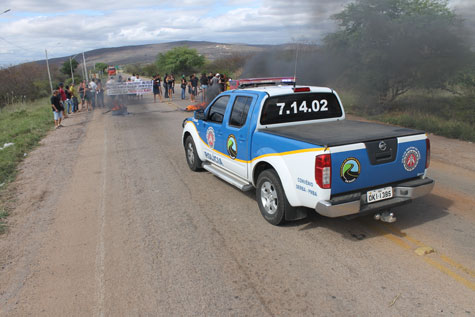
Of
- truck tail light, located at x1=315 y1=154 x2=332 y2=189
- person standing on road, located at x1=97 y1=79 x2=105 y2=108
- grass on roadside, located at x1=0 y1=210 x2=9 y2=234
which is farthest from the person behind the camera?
person standing on road, located at x1=97 y1=79 x2=105 y2=108

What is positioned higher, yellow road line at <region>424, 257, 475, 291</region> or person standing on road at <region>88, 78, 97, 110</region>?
person standing on road at <region>88, 78, 97, 110</region>

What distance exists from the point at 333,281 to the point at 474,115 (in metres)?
11.2

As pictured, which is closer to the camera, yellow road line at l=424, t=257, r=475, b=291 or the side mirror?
yellow road line at l=424, t=257, r=475, b=291

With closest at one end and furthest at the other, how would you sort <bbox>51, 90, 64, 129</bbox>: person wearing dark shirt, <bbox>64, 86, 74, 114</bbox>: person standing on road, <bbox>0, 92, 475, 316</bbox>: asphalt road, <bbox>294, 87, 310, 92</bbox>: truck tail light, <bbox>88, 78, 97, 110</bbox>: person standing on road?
1. <bbox>0, 92, 475, 316</bbox>: asphalt road
2. <bbox>294, 87, 310, 92</bbox>: truck tail light
3. <bbox>51, 90, 64, 129</bbox>: person wearing dark shirt
4. <bbox>64, 86, 74, 114</bbox>: person standing on road
5. <bbox>88, 78, 97, 110</bbox>: person standing on road

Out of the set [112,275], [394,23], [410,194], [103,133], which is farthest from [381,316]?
[394,23]

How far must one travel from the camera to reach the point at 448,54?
46.8ft

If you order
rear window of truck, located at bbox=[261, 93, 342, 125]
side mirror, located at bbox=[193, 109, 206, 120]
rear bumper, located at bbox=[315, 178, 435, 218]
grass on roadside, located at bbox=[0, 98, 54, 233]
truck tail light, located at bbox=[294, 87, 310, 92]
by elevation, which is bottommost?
grass on roadside, located at bbox=[0, 98, 54, 233]

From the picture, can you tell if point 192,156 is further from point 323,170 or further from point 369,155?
point 369,155

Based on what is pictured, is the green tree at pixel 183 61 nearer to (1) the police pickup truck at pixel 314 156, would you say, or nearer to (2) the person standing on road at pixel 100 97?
(2) the person standing on road at pixel 100 97

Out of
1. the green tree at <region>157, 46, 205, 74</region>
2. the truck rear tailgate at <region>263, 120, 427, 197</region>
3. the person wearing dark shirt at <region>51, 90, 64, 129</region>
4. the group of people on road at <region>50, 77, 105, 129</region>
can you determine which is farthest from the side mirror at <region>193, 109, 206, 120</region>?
the green tree at <region>157, 46, 205, 74</region>

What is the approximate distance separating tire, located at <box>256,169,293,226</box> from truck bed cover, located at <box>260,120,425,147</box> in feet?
1.97

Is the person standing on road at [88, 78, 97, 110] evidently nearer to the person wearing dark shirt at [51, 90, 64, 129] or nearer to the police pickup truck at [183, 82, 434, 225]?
the person wearing dark shirt at [51, 90, 64, 129]

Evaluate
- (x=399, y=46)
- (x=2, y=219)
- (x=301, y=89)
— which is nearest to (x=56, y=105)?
(x=2, y=219)

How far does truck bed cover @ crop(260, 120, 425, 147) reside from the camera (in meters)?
4.43
